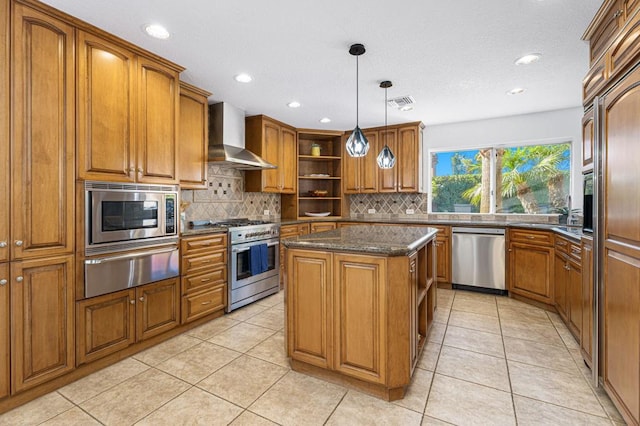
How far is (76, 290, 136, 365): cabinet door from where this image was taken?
6.80ft

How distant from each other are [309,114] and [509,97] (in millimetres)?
2445

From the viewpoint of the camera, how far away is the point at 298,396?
1.88 m

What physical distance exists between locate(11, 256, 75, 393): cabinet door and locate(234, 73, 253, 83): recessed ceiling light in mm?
Result: 2054

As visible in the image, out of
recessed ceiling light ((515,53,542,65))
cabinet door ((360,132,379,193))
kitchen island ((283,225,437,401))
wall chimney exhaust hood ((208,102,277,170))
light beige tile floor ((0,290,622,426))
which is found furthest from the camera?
cabinet door ((360,132,379,193))

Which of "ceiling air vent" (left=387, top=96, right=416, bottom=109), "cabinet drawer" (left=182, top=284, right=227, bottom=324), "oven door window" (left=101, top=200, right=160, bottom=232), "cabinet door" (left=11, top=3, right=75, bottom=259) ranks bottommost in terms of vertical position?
"cabinet drawer" (left=182, top=284, right=227, bottom=324)

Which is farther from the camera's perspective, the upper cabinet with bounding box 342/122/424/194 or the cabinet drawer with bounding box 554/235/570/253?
the upper cabinet with bounding box 342/122/424/194

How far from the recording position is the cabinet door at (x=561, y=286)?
2869 mm

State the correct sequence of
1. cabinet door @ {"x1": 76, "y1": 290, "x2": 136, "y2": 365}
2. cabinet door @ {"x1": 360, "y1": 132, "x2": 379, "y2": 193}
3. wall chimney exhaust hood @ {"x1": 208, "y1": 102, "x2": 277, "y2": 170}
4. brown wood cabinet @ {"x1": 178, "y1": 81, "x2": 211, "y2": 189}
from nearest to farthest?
cabinet door @ {"x1": 76, "y1": 290, "x2": 136, "y2": 365}
brown wood cabinet @ {"x1": 178, "y1": 81, "x2": 211, "y2": 189}
wall chimney exhaust hood @ {"x1": 208, "y1": 102, "x2": 277, "y2": 170}
cabinet door @ {"x1": 360, "y1": 132, "x2": 379, "y2": 193}

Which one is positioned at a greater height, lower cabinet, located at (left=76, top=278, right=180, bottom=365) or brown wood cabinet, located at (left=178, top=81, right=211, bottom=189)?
brown wood cabinet, located at (left=178, top=81, right=211, bottom=189)

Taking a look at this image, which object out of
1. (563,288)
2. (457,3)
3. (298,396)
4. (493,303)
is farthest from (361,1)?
(493,303)

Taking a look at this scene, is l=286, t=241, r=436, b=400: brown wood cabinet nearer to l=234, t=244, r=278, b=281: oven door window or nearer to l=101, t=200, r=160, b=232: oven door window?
l=101, t=200, r=160, b=232: oven door window

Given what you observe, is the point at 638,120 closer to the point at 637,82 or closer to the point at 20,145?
the point at 637,82

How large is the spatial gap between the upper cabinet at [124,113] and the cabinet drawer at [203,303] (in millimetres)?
1118

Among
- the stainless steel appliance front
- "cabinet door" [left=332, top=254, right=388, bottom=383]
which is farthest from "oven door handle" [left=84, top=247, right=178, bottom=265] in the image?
"cabinet door" [left=332, top=254, right=388, bottom=383]
